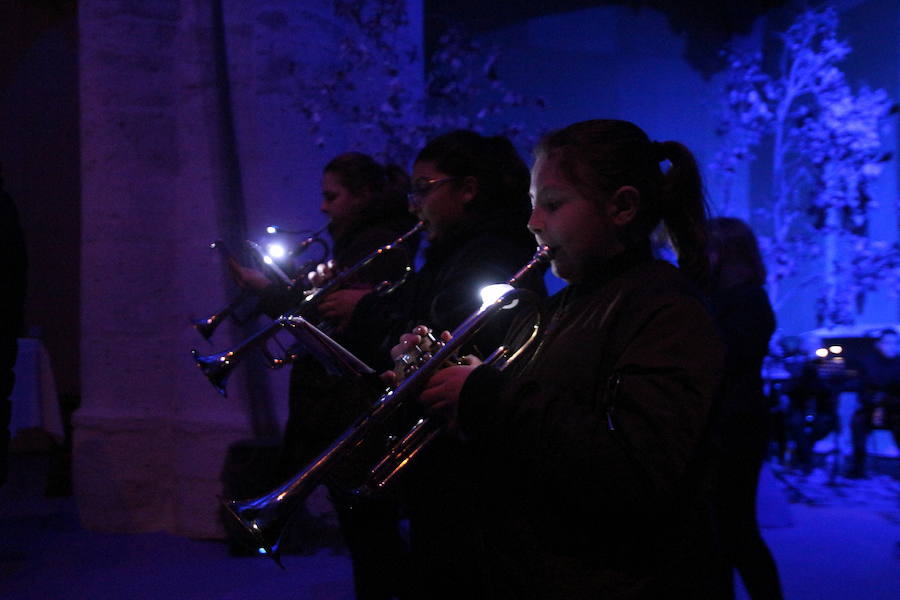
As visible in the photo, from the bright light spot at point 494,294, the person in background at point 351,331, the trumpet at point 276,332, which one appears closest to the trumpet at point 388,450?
the bright light spot at point 494,294

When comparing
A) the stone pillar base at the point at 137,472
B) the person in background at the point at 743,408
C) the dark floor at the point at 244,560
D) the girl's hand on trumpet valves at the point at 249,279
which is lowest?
the dark floor at the point at 244,560

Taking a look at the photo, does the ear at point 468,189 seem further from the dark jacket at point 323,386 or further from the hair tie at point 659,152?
the hair tie at point 659,152

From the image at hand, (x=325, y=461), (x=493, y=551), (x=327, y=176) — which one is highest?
(x=327, y=176)

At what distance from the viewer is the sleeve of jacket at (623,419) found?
1.30m

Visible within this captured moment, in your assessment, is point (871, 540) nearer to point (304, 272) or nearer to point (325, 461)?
point (304, 272)

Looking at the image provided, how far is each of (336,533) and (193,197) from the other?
217 centimetres

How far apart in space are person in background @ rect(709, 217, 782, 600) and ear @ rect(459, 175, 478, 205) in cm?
83

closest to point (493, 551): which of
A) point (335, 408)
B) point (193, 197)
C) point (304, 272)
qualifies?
point (335, 408)

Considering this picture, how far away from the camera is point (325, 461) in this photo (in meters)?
1.72

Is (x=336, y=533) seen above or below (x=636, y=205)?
below

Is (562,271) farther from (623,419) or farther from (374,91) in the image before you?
(374,91)

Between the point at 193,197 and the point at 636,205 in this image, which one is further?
the point at 193,197

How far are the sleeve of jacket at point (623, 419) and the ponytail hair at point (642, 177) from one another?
30cm

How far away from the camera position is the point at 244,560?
4355 mm
